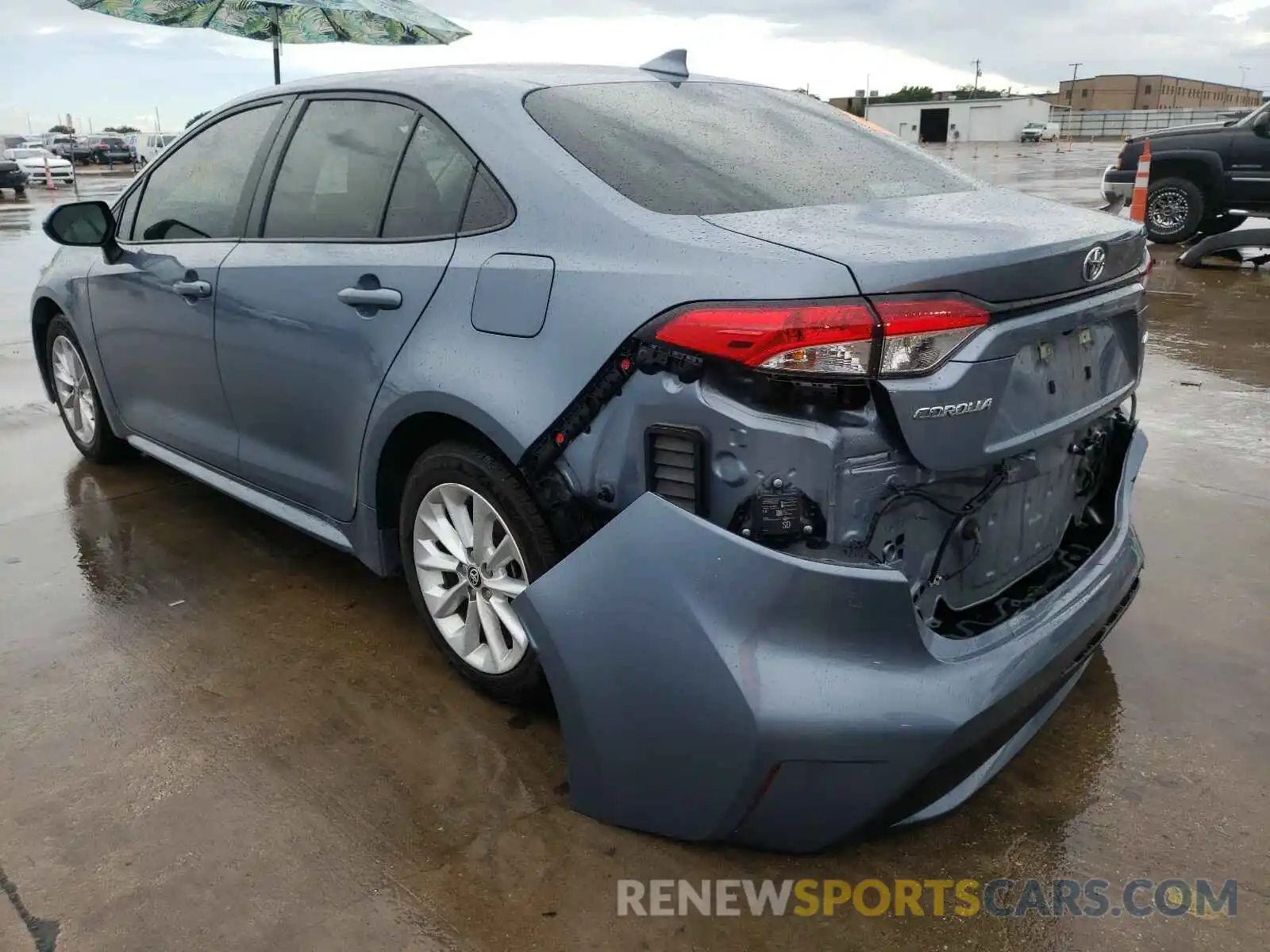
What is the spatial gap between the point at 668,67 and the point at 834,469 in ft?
5.88

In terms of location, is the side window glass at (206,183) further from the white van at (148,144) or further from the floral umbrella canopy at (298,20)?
the white van at (148,144)

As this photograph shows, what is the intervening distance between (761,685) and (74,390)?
166 inches

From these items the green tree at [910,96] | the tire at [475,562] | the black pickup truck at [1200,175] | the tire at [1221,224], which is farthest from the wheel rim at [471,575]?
the green tree at [910,96]

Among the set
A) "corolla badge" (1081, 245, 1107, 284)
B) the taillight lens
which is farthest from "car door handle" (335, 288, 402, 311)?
"corolla badge" (1081, 245, 1107, 284)

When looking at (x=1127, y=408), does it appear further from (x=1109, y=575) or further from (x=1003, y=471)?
(x=1003, y=471)

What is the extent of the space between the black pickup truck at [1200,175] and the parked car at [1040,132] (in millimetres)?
56753

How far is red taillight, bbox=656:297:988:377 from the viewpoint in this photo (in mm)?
1925

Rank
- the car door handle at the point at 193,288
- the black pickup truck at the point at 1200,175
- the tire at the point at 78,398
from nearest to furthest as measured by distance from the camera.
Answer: the car door handle at the point at 193,288 → the tire at the point at 78,398 → the black pickup truck at the point at 1200,175

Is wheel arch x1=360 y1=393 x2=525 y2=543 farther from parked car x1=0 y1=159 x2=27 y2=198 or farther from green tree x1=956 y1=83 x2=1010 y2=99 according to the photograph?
green tree x1=956 y1=83 x2=1010 y2=99

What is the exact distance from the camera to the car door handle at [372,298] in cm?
273

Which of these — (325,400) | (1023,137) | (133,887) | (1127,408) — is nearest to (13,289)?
(325,400)

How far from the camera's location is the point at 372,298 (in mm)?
2785

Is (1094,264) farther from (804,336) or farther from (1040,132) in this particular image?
(1040,132)

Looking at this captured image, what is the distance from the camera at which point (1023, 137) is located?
63969mm
